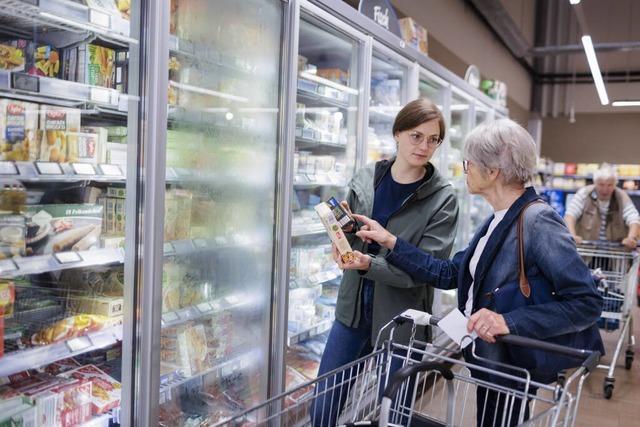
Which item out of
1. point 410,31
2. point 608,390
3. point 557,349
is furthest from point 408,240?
point 608,390

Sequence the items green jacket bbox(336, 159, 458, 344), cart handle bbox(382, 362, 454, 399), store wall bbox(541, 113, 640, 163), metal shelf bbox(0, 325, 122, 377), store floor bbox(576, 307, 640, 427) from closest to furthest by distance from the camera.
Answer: cart handle bbox(382, 362, 454, 399), metal shelf bbox(0, 325, 122, 377), green jacket bbox(336, 159, 458, 344), store floor bbox(576, 307, 640, 427), store wall bbox(541, 113, 640, 163)

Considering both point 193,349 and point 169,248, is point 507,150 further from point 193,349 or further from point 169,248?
point 193,349

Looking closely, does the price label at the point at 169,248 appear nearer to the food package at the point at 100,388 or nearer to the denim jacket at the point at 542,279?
the food package at the point at 100,388

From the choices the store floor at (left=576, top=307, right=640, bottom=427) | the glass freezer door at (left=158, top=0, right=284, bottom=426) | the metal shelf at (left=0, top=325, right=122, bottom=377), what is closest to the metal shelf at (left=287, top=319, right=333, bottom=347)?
the glass freezer door at (left=158, top=0, right=284, bottom=426)

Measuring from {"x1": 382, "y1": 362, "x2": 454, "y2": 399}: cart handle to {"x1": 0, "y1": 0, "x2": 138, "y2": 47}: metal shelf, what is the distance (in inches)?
52.8

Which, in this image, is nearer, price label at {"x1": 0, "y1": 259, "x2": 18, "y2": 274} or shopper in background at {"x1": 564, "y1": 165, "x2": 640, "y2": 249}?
price label at {"x1": 0, "y1": 259, "x2": 18, "y2": 274}

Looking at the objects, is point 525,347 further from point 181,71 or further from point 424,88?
point 424,88

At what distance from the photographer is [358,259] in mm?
2148

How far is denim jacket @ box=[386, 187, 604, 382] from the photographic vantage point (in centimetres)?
165

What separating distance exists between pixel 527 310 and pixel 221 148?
4.92ft

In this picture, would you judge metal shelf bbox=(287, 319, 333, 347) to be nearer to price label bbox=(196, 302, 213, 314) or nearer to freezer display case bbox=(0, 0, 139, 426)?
price label bbox=(196, 302, 213, 314)

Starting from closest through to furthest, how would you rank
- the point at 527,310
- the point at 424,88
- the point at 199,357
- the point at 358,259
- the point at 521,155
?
the point at 527,310, the point at 521,155, the point at 358,259, the point at 199,357, the point at 424,88

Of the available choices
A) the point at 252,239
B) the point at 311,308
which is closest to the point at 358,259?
the point at 252,239

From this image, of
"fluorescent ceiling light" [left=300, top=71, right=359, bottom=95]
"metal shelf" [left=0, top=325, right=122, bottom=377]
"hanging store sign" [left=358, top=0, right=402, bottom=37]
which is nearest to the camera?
"metal shelf" [left=0, top=325, right=122, bottom=377]
